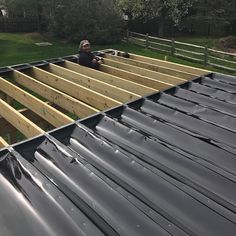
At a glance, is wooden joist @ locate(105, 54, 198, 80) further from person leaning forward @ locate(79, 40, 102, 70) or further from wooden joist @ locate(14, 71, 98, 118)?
wooden joist @ locate(14, 71, 98, 118)

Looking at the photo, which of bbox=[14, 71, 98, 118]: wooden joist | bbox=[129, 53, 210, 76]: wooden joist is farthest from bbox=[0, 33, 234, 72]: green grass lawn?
bbox=[14, 71, 98, 118]: wooden joist

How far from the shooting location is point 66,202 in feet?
8.66

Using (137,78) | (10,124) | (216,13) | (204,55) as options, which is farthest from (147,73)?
(216,13)

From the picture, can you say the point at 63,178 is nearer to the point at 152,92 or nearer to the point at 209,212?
the point at 209,212

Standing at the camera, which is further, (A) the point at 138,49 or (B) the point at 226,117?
(A) the point at 138,49

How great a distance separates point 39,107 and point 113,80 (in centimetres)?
175

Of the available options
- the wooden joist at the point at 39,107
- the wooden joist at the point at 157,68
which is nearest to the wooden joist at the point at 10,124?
the wooden joist at the point at 39,107

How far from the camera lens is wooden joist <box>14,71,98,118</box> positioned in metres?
4.71

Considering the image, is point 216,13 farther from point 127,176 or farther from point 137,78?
point 127,176

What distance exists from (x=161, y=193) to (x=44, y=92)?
3.62 metres

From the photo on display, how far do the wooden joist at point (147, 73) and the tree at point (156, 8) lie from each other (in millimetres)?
18502

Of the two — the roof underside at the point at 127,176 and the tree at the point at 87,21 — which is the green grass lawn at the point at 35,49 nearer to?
the tree at the point at 87,21

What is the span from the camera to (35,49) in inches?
808

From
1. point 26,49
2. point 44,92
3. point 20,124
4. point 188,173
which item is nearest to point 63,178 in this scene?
point 188,173
